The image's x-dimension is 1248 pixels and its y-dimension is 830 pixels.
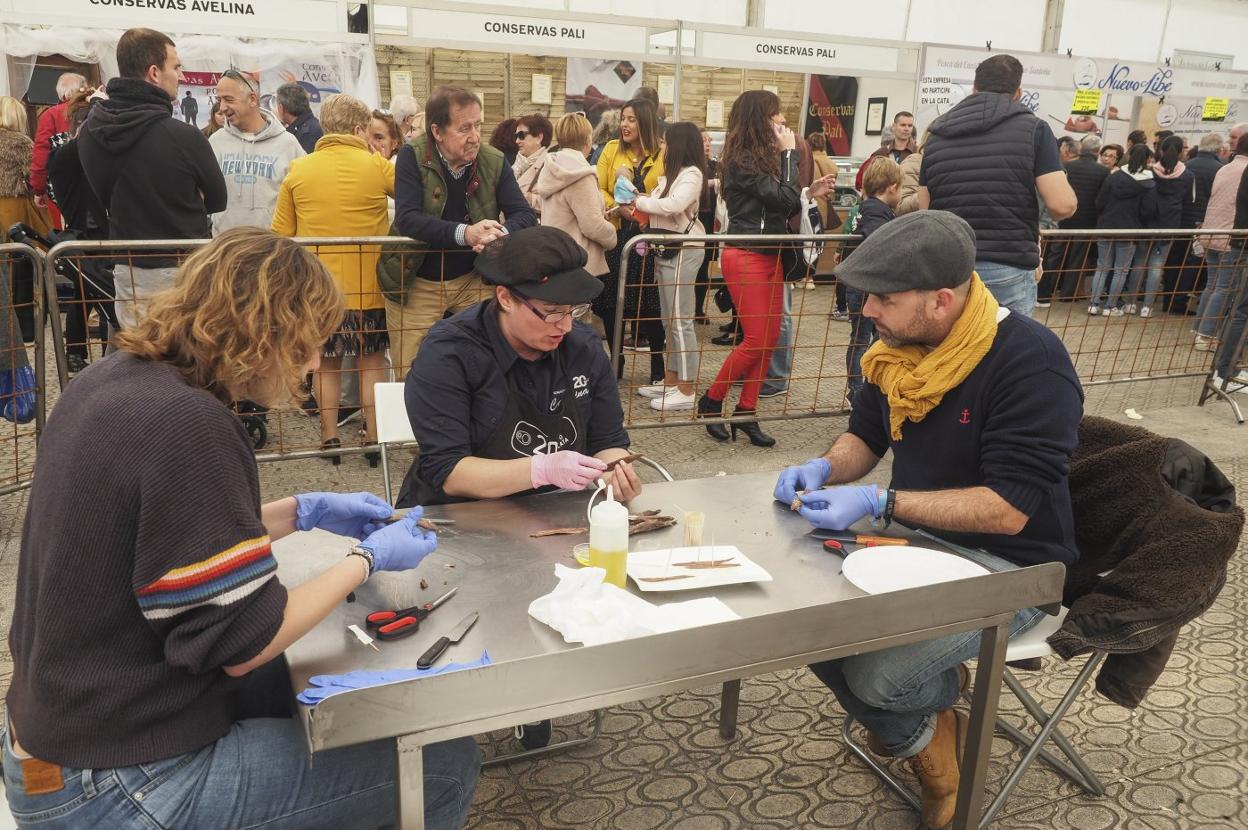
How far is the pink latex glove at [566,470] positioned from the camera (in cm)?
247

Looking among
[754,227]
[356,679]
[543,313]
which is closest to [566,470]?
[543,313]

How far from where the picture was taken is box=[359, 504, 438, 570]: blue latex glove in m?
1.91

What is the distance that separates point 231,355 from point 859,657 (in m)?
1.64

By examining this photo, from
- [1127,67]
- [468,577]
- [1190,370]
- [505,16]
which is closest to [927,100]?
[1127,67]

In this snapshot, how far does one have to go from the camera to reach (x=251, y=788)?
170 cm

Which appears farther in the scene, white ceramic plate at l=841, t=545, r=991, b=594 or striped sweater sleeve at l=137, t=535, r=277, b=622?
white ceramic plate at l=841, t=545, r=991, b=594

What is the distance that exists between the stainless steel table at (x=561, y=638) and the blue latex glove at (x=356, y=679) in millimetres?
32

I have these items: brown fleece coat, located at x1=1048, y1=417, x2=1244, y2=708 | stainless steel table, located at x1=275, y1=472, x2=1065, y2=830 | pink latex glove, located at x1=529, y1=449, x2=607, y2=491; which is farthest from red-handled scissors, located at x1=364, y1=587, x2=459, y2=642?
brown fleece coat, located at x1=1048, y1=417, x2=1244, y2=708

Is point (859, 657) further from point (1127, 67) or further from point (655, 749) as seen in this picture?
point (1127, 67)

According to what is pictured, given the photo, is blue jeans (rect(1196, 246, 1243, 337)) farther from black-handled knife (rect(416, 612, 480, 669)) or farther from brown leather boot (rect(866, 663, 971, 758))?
black-handled knife (rect(416, 612, 480, 669))

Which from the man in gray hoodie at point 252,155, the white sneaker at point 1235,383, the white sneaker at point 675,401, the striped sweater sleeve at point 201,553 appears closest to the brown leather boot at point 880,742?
the striped sweater sleeve at point 201,553

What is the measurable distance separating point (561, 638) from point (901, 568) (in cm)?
83

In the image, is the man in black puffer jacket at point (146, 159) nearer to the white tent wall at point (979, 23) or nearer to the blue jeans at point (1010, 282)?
the blue jeans at point (1010, 282)

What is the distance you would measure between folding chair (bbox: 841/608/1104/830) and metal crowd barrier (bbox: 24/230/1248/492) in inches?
85.7
